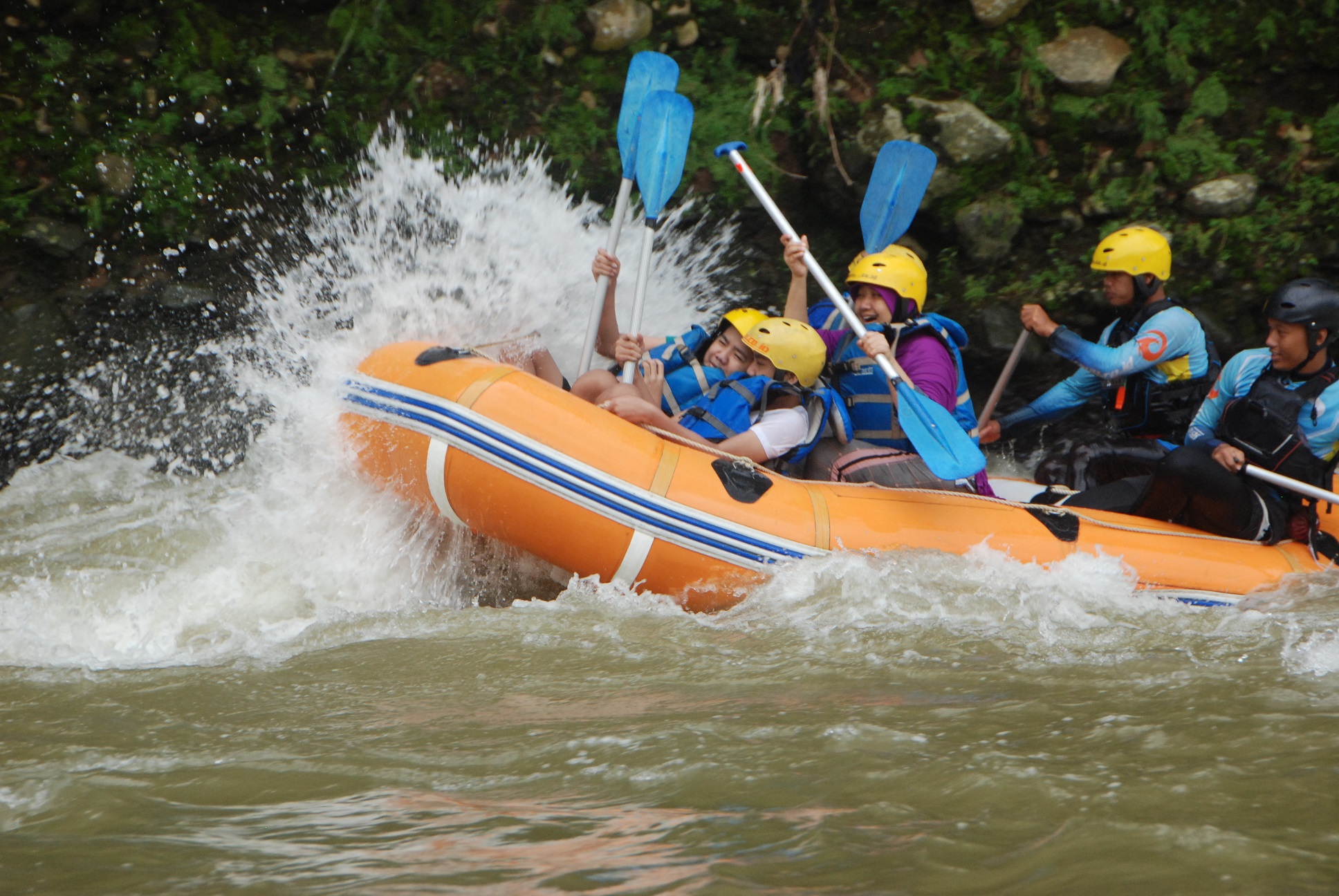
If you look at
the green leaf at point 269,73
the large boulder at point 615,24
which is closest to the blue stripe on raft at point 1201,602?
the large boulder at point 615,24

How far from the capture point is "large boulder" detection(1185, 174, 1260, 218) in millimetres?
5961

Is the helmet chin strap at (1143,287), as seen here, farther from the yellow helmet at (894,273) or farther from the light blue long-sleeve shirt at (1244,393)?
the yellow helmet at (894,273)

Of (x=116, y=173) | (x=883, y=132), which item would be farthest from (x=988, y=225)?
(x=116, y=173)

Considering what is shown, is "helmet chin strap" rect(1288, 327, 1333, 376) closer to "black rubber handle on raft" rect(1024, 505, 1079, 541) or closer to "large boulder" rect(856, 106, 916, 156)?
"black rubber handle on raft" rect(1024, 505, 1079, 541)

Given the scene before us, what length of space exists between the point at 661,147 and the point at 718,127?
199cm

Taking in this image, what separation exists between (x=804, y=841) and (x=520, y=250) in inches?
161

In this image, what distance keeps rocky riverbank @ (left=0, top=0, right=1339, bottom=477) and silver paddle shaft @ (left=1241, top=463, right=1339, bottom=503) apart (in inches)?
91.4

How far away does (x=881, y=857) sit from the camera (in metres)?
1.68

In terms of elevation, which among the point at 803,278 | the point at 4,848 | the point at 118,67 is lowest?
the point at 4,848

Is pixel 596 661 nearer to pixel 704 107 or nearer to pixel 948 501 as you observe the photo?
pixel 948 501

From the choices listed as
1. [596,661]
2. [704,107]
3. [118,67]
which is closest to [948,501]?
[596,661]

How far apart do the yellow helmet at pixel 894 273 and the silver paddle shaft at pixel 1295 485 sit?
57.5 inches

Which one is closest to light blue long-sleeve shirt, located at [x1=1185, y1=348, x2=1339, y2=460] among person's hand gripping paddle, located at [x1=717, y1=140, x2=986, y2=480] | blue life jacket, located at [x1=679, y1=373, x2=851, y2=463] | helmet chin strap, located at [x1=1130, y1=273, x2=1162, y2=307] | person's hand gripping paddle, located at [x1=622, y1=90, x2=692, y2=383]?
helmet chin strap, located at [x1=1130, y1=273, x2=1162, y2=307]

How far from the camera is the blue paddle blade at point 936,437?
3.74 meters
